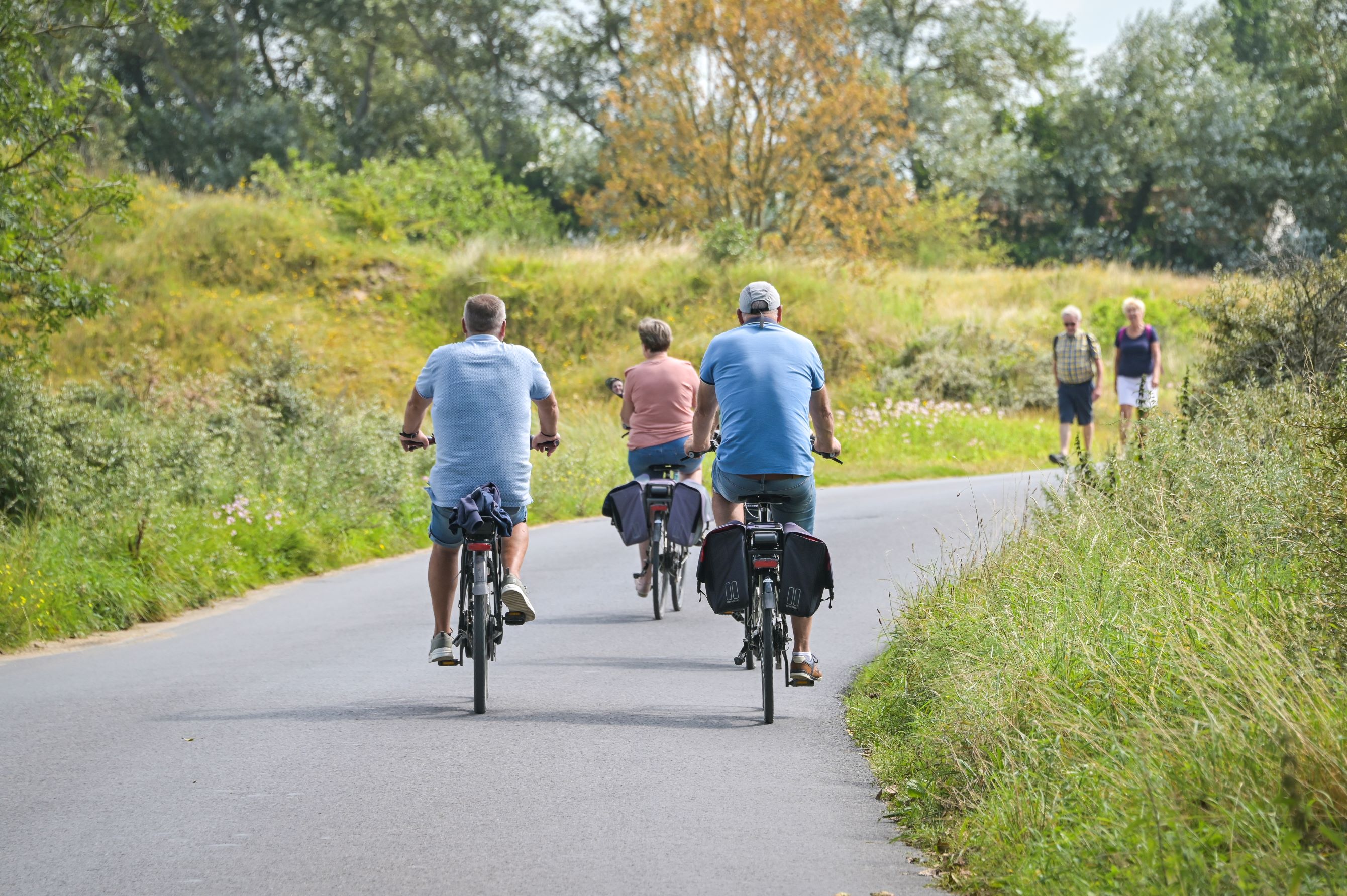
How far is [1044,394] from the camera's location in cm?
2808

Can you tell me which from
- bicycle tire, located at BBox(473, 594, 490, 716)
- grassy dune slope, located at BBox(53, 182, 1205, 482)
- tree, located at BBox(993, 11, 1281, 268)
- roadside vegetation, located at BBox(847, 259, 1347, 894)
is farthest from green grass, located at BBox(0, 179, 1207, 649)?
tree, located at BBox(993, 11, 1281, 268)

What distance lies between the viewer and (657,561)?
36.3 feet

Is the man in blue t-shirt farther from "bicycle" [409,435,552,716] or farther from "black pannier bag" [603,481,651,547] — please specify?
"black pannier bag" [603,481,651,547]

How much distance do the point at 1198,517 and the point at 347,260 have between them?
27.1 metres

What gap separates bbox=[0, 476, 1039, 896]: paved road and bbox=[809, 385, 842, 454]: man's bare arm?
4.56 feet

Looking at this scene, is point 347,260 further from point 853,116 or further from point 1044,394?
point 1044,394

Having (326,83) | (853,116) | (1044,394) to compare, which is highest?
(326,83)

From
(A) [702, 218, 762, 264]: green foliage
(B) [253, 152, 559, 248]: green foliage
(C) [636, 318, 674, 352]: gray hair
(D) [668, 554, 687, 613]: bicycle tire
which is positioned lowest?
(D) [668, 554, 687, 613]: bicycle tire

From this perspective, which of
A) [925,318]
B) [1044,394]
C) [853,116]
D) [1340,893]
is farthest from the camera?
[853,116]

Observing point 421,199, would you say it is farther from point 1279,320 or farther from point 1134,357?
point 1279,320

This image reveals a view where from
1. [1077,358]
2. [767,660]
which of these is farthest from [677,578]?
[1077,358]

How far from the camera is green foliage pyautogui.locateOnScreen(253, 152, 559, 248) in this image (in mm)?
35281

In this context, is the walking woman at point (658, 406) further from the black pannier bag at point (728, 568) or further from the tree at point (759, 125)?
the tree at point (759, 125)

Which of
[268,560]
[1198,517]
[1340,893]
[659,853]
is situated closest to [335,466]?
[268,560]
